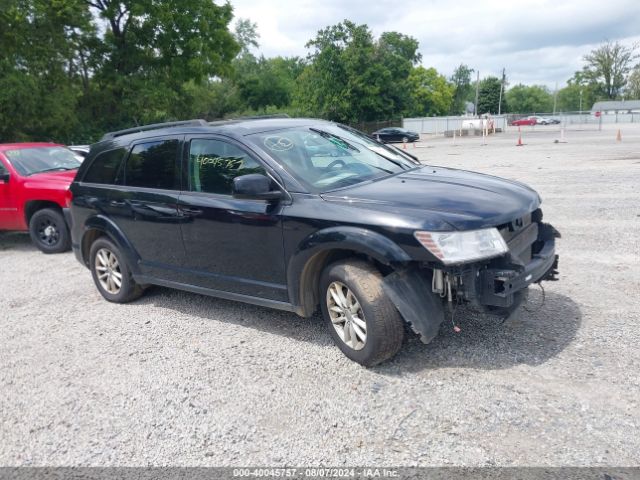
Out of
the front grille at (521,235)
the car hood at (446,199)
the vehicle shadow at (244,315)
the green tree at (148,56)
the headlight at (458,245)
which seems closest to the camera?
the headlight at (458,245)

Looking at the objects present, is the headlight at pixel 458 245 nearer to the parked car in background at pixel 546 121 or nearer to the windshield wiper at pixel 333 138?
the windshield wiper at pixel 333 138

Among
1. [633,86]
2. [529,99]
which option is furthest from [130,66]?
[529,99]

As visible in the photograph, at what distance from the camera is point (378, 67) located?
48219mm

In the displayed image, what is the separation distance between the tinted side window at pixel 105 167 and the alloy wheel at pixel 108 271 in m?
0.75

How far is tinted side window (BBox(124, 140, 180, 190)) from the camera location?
4.94 metres

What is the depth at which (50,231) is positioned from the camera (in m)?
8.57

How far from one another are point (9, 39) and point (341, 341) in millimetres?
27375

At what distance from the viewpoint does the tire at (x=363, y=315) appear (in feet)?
11.9

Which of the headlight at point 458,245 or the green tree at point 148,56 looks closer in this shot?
the headlight at point 458,245

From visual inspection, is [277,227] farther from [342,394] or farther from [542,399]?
[542,399]

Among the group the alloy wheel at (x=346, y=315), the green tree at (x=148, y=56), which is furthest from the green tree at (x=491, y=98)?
the alloy wheel at (x=346, y=315)

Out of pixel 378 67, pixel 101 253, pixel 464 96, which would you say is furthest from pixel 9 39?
pixel 464 96

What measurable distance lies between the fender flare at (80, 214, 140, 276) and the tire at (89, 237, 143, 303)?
95 millimetres

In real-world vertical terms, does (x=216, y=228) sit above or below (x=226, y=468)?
above
